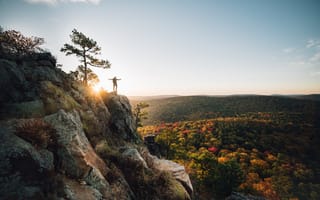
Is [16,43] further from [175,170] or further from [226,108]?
[226,108]

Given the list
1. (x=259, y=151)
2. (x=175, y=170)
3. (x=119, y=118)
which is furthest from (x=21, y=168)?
(x=259, y=151)

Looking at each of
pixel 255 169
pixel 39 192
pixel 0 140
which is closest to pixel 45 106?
pixel 0 140

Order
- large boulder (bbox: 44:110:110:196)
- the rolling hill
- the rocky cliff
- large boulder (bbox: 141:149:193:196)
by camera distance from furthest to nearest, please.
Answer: the rolling hill < large boulder (bbox: 141:149:193:196) < large boulder (bbox: 44:110:110:196) < the rocky cliff

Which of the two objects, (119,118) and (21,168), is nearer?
(21,168)

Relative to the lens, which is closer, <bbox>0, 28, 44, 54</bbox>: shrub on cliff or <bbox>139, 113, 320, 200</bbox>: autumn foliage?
<bbox>0, 28, 44, 54</bbox>: shrub on cliff

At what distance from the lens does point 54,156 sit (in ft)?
19.5

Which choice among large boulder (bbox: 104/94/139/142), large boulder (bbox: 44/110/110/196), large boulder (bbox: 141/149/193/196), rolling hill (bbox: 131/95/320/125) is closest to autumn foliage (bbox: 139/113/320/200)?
large boulder (bbox: 104/94/139/142)

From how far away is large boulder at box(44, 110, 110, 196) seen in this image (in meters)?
6.09

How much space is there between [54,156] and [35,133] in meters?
1.08

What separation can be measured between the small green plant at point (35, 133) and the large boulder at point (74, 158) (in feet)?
1.71

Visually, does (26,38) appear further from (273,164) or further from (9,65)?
(273,164)

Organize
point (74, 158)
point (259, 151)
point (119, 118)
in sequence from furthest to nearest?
point (259, 151) < point (119, 118) < point (74, 158)

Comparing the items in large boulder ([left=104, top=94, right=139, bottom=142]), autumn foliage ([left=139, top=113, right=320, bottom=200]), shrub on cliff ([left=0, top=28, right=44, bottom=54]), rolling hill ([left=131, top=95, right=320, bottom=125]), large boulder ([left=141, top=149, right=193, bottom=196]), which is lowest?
autumn foliage ([left=139, top=113, right=320, bottom=200])

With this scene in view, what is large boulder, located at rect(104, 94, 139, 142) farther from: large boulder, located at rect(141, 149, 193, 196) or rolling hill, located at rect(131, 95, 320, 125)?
rolling hill, located at rect(131, 95, 320, 125)
